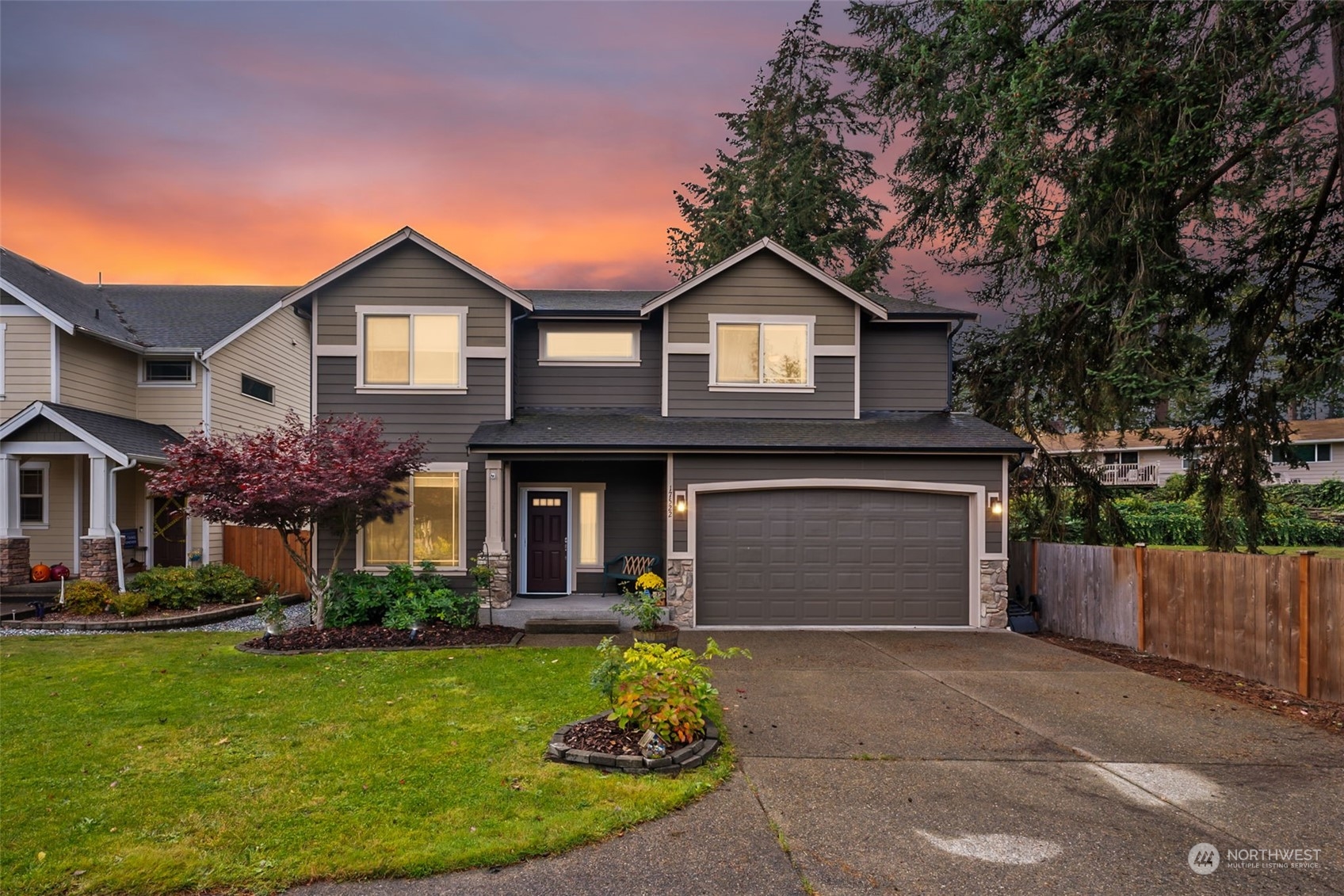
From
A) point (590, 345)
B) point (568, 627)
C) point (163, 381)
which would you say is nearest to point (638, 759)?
point (568, 627)

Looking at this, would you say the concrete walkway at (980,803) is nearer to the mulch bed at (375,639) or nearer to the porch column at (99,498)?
the mulch bed at (375,639)

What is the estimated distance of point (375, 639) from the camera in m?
9.55

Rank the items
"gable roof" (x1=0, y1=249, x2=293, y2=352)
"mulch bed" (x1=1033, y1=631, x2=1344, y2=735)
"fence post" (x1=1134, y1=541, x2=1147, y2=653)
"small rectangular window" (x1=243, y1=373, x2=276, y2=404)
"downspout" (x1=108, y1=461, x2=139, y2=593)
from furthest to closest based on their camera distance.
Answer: "small rectangular window" (x1=243, y1=373, x2=276, y2=404) < "gable roof" (x1=0, y1=249, x2=293, y2=352) < "downspout" (x1=108, y1=461, x2=139, y2=593) < "fence post" (x1=1134, y1=541, x2=1147, y2=653) < "mulch bed" (x1=1033, y1=631, x2=1344, y2=735)

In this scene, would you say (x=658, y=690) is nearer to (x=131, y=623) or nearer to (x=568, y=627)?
(x=568, y=627)

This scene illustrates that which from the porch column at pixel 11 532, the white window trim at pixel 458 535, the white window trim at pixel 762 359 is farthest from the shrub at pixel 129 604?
the white window trim at pixel 762 359

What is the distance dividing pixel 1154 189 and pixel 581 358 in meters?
9.50

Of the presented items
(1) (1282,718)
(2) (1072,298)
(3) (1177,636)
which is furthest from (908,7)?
(1) (1282,718)

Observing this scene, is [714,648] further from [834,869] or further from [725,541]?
[725,541]

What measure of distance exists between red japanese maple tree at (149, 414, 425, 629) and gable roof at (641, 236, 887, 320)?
5485 mm

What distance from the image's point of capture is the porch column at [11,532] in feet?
40.4

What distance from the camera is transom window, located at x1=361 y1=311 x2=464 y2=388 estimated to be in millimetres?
12602

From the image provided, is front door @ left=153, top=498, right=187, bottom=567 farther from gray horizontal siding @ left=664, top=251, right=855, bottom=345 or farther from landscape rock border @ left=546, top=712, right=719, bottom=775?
landscape rock border @ left=546, top=712, right=719, bottom=775

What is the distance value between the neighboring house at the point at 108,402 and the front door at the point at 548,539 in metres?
5.81

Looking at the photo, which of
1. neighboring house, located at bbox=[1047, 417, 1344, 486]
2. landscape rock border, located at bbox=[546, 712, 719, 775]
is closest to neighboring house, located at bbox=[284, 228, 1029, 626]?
landscape rock border, located at bbox=[546, 712, 719, 775]
